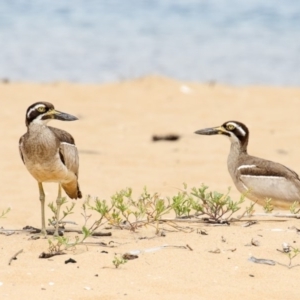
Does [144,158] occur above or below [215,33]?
below

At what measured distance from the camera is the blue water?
20938 mm

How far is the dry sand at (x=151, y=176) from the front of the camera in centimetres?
569

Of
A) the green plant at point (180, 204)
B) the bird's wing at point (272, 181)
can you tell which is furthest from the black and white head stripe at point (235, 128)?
the green plant at point (180, 204)

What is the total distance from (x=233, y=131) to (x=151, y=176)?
7.16 feet

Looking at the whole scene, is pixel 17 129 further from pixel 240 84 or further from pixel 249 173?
pixel 240 84

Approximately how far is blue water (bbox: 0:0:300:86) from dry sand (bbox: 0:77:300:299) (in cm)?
266

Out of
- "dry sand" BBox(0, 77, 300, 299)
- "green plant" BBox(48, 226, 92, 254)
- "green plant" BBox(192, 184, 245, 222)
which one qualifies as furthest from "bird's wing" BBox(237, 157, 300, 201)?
"green plant" BBox(48, 226, 92, 254)

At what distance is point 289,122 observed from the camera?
14.8 m

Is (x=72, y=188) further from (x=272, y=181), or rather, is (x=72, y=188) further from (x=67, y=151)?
(x=272, y=181)

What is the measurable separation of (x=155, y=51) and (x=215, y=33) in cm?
347

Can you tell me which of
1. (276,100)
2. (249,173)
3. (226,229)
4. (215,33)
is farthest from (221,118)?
(215,33)

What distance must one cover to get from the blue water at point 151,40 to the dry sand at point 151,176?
266cm

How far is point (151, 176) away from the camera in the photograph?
1094 cm

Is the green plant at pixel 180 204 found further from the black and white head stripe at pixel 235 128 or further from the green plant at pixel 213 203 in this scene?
the black and white head stripe at pixel 235 128
